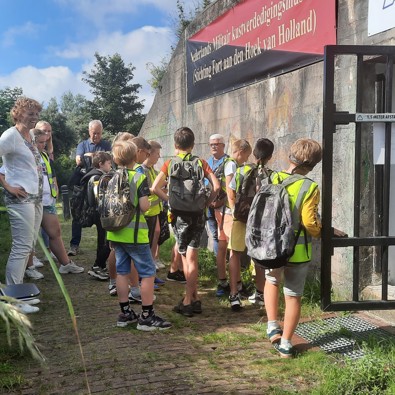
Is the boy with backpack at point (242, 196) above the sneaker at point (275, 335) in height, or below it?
above

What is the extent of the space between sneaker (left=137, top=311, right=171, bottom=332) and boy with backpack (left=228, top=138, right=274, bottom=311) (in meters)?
0.86

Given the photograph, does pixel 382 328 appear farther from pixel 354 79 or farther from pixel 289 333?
pixel 354 79

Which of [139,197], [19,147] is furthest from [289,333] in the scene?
[19,147]

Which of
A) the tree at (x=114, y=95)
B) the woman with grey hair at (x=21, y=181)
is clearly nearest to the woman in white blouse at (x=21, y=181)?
the woman with grey hair at (x=21, y=181)

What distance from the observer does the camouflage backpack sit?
3990 mm

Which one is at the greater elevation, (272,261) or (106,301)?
(272,261)

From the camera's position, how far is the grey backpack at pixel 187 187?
14.6ft

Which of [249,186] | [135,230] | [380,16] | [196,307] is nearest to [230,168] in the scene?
[249,186]

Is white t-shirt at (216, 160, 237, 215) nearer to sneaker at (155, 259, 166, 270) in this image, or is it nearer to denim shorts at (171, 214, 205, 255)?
denim shorts at (171, 214, 205, 255)

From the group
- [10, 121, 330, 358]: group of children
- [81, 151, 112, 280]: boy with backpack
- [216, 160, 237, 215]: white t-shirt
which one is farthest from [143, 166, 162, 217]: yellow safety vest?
[216, 160, 237, 215]: white t-shirt

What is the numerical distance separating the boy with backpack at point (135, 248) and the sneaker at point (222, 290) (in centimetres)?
112

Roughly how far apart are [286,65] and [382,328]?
3.07 metres

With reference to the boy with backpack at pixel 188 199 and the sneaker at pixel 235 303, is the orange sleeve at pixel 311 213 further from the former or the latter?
the sneaker at pixel 235 303

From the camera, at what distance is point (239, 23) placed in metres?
6.51
